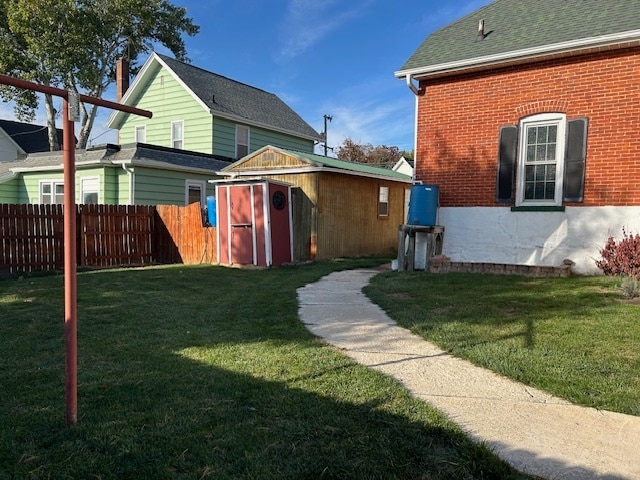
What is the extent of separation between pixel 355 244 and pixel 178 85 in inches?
421

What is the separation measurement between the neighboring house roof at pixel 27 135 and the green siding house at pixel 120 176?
15.3 meters

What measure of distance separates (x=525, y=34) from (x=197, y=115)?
13306mm

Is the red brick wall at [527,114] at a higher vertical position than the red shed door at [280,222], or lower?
higher

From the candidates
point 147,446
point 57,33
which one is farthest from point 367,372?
point 57,33

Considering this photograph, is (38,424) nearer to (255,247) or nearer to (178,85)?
(255,247)

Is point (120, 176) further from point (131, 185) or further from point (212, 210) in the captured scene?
point (212, 210)

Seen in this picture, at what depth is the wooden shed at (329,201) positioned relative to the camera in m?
13.2

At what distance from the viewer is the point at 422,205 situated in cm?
967

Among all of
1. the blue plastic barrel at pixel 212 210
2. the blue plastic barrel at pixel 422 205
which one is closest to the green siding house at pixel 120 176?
the blue plastic barrel at pixel 212 210

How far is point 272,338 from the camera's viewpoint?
491 cm

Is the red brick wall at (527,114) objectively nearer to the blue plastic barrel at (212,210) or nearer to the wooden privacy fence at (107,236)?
the blue plastic barrel at (212,210)

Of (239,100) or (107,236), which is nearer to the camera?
(107,236)

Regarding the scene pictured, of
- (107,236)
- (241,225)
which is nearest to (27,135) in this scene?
(107,236)

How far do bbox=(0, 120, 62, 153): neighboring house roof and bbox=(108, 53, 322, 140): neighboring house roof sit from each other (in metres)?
13.7
